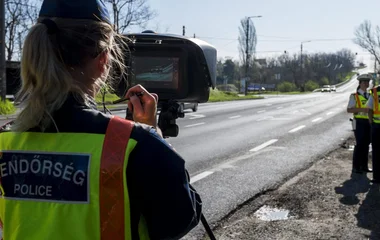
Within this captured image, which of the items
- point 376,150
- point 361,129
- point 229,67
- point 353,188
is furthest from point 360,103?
point 229,67

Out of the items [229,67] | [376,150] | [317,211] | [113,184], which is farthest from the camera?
[229,67]

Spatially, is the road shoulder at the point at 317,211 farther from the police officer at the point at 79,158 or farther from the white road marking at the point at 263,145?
the police officer at the point at 79,158

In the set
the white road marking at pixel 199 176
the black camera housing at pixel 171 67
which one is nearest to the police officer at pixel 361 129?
the white road marking at pixel 199 176

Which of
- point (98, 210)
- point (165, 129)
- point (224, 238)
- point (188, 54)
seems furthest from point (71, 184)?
point (224, 238)

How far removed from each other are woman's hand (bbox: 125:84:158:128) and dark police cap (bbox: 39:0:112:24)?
0.29 metres

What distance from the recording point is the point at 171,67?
242 cm

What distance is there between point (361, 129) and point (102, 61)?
7516 millimetres

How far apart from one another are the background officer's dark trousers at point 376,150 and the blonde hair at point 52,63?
262 inches

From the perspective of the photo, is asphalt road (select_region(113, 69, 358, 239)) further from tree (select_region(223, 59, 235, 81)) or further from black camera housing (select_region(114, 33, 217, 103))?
tree (select_region(223, 59, 235, 81))

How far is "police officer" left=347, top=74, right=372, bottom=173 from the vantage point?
834 centimetres

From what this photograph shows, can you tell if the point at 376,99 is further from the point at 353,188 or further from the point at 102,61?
the point at 102,61

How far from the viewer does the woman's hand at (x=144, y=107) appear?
5.48 feet

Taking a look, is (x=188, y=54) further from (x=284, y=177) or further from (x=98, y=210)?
(x=284, y=177)

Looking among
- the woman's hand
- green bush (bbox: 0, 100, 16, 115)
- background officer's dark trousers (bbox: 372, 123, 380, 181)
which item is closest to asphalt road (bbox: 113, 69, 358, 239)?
background officer's dark trousers (bbox: 372, 123, 380, 181)
